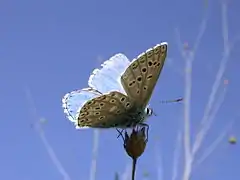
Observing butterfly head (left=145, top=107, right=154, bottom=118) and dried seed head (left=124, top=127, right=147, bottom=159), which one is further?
butterfly head (left=145, top=107, right=154, bottom=118)

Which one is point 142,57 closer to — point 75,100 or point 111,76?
point 111,76

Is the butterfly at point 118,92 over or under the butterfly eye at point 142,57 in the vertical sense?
under

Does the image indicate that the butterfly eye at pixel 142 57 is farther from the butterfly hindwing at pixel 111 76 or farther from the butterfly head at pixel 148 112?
the butterfly head at pixel 148 112

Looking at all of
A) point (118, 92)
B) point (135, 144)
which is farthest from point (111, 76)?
point (135, 144)

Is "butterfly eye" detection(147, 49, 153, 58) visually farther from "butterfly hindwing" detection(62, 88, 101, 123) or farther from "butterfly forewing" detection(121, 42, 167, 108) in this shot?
"butterfly hindwing" detection(62, 88, 101, 123)

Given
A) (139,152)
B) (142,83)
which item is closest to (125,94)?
(142,83)

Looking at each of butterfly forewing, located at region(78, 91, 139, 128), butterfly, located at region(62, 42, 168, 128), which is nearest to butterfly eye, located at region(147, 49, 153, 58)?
butterfly, located at region(62, 42, 168, 128)

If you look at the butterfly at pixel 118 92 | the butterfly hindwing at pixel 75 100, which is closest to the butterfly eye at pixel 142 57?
the butterfly at pixel 118 92
